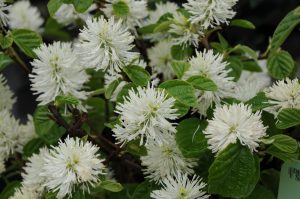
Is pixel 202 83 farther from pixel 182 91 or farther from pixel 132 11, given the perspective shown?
pixel 132 11

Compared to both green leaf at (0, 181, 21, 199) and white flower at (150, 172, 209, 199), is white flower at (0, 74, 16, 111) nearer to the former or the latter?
green leaf at (0, 181, 21, 199)

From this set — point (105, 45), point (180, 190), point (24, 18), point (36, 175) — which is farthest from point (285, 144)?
point (24, 18)

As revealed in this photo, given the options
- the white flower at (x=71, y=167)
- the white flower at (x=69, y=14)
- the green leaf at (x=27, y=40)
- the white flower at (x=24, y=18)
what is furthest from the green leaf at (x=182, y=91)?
the white flower at (x=24, y=18)

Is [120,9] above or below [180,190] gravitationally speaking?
above

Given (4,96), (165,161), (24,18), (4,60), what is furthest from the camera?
(24,18)

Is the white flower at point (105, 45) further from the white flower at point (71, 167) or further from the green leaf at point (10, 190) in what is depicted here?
the green leaf at point (10, 190)

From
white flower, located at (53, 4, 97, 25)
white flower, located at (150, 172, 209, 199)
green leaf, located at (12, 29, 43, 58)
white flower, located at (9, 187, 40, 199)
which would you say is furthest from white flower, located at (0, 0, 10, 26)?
white flower, located at (150, 172, 209, 199)
